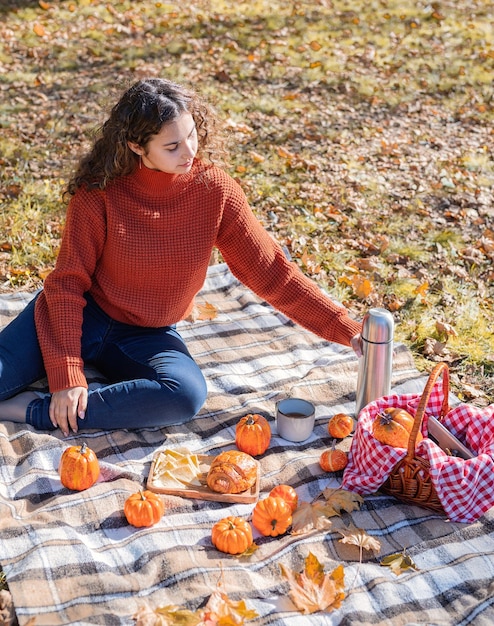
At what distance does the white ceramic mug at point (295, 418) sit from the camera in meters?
3.53

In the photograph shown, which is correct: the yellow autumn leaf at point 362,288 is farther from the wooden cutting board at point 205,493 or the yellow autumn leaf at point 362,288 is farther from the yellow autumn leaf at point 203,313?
the wooden cutting board at point 205,493

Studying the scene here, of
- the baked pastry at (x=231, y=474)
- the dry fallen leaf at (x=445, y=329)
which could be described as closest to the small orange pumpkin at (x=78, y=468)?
the baked pastry at (x=231, y=474)

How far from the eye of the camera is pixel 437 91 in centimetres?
856

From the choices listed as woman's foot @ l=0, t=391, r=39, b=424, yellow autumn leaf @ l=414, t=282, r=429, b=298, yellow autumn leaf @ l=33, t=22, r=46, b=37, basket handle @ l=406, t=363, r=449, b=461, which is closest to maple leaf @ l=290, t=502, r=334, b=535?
basket handle @ l=406, t=363, r=449, b=461

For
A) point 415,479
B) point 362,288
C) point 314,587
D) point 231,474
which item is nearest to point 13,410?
point 231,474

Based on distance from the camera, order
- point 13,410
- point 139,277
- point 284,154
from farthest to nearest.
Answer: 1. point 284,154
2. point 139,277
3. point 13,410

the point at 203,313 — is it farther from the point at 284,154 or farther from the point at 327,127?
the point at 327,127

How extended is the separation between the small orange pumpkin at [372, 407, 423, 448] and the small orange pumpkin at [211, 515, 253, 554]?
25.6 inches

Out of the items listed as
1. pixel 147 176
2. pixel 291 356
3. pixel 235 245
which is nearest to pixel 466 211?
pixel 291 356

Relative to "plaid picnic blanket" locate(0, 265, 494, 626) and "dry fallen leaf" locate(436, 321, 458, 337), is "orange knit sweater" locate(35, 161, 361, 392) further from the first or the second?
"dry fallen leaf" locate(436, 321, 458, 337)

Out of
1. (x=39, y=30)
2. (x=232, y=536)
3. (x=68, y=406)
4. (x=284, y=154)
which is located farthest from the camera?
(x=39, y=30)

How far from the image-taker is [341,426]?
11.8ft

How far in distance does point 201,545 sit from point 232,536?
0.16 m

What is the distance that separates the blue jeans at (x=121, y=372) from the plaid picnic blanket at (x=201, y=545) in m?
0.10
